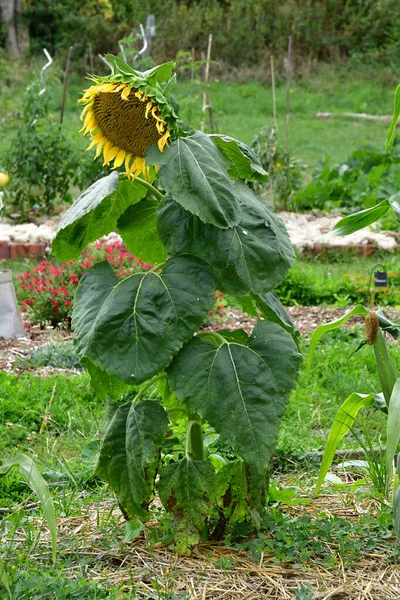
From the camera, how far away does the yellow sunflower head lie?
88.0 inches

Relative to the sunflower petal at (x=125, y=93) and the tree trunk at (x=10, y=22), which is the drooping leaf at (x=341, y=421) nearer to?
the sunflower petal at (x=125, y=93)

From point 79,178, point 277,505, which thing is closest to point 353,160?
point 79,178

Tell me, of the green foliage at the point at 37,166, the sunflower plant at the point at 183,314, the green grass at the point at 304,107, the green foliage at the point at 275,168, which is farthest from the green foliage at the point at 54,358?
the green grass at the point at 304,107

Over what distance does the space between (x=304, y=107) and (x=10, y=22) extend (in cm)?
866

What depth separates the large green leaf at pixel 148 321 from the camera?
2258 mm

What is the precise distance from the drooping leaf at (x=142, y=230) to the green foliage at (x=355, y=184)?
7.07 m

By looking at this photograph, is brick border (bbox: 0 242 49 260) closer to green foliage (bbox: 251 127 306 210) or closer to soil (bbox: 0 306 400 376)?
soil (bbox: 0 306 400 376)

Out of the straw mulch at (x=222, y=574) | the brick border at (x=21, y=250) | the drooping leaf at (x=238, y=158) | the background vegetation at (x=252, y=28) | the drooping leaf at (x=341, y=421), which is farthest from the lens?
the background vegetation at (x=252, y=28)

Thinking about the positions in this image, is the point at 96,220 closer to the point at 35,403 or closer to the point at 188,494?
the point at 188,494

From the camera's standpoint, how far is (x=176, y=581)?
7.86ft

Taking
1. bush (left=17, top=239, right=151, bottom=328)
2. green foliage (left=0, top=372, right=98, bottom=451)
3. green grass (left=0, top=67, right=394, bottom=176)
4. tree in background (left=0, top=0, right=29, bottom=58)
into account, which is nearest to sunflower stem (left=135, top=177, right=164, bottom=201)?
green foliage (left=0, top=372, right=98, bottom=451)

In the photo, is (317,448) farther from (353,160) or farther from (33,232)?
(353,160)

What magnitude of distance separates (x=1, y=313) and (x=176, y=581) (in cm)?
358

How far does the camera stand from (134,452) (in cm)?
238
